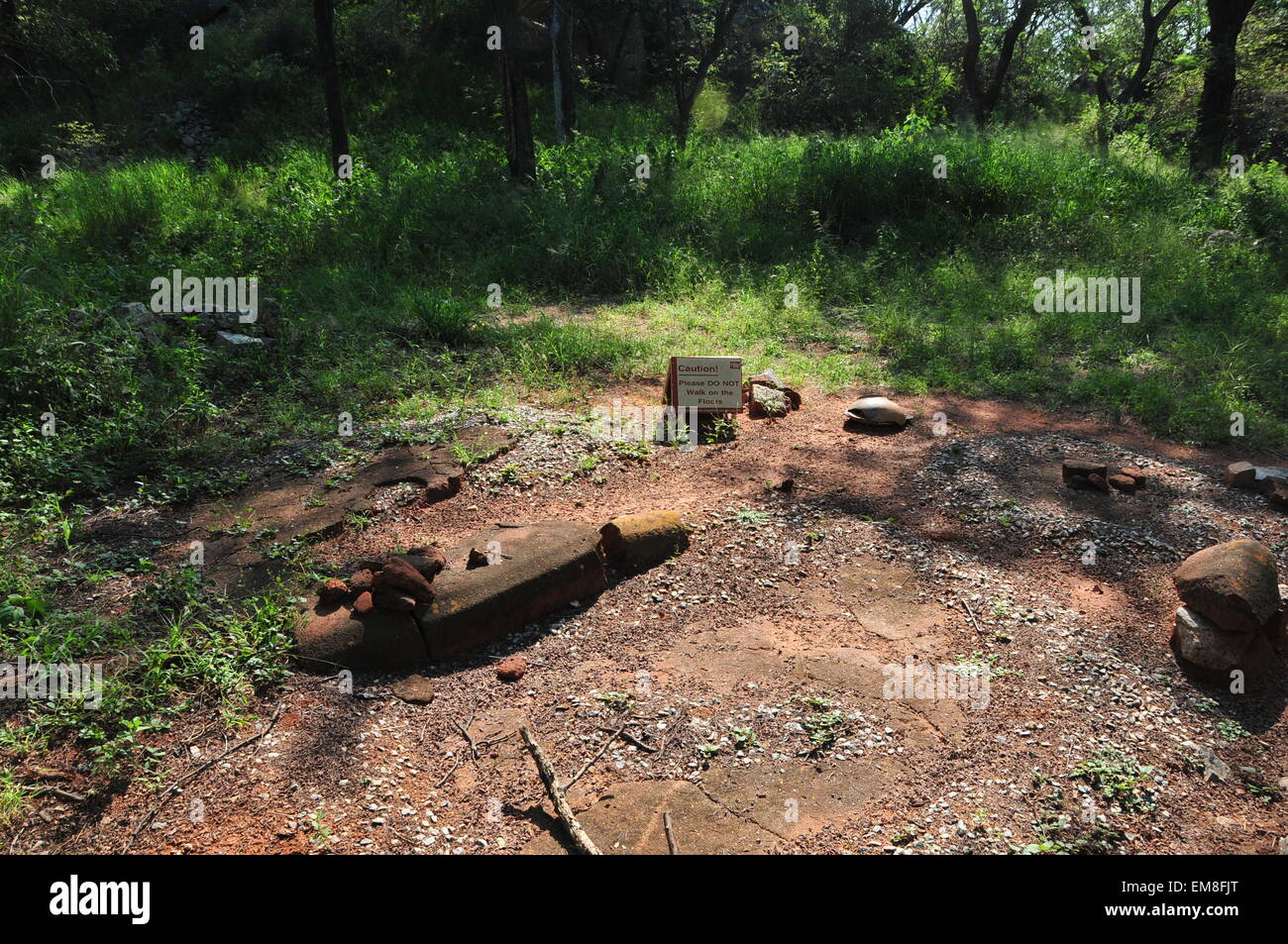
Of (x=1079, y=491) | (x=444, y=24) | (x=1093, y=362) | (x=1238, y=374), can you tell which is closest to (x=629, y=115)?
(x=444, y=24)

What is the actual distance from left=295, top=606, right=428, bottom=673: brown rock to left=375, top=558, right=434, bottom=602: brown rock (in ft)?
0.38

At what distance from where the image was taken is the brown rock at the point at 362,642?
3.74 meters

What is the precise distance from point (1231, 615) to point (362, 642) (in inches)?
155

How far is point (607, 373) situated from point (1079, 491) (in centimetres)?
382

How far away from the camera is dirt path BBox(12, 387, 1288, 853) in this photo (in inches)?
118

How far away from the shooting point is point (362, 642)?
3773 mm

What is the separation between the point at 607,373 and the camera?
7.32 meters

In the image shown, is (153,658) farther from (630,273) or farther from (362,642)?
(630,273)

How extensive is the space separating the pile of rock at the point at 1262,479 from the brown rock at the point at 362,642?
17.1ft

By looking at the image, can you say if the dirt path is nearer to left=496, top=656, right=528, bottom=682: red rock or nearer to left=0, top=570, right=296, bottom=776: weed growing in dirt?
left=496, top=656, right=528, bottom=682: red rock

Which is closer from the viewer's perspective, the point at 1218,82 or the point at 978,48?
the point at 1218,82

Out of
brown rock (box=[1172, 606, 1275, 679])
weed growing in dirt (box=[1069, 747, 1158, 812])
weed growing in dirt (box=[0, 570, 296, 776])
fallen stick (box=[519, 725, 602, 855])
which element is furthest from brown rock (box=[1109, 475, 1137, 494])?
weed growing in dirt (box=[0, 570, 296, 776])

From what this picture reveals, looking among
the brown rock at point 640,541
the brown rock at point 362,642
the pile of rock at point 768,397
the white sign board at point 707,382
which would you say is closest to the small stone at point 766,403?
the pile of rock at point 768,397

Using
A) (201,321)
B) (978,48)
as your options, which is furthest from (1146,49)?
(201,321)
